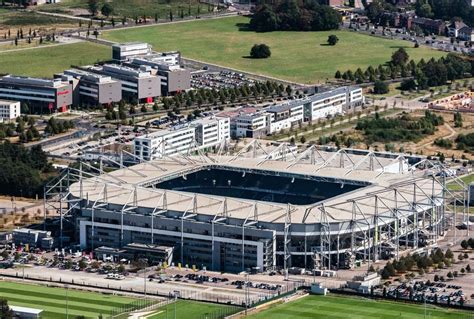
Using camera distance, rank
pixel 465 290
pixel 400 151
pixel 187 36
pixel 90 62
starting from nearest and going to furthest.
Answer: pixel 465 290, pixel 400 151, pixel 90 62, pixel 187 36

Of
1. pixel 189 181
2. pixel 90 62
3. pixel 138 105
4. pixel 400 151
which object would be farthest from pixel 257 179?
pixel 90 62

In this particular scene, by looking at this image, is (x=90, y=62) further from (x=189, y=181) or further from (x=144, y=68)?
(x=189, y=181)

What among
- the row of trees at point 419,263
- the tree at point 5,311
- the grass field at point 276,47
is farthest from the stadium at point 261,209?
the grass field at point 276,47

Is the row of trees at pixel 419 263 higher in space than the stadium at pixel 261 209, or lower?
lower

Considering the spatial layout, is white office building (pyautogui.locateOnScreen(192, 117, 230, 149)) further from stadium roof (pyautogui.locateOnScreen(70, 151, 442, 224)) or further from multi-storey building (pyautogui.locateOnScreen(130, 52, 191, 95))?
multi-storey building (pyautogui.locateOnScreen(130, 52, 191, 95))

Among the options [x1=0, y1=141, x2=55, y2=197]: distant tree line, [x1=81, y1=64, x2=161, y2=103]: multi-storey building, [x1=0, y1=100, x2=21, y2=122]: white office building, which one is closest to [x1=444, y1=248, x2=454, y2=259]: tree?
[x1=0, y1=141, x2=55, y2=197]: distant tree line

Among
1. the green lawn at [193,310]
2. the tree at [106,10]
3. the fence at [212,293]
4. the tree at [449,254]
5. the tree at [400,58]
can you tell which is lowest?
the fence at [212,293]

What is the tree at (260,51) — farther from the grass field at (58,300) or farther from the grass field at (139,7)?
the grass field at (58,300)
